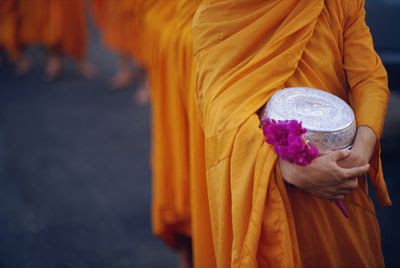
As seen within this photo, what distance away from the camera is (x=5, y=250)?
2.96m

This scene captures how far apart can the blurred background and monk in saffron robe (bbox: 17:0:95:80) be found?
1.91 ft

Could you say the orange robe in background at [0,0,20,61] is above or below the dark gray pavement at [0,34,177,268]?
above

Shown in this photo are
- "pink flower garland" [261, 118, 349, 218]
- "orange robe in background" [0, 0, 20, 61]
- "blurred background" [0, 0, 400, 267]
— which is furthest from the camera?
"orange robe in background" [0, 0, 20, 61]

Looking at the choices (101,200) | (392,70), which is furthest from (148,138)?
(392,70)

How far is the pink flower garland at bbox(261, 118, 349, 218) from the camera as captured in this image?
1.34 meters

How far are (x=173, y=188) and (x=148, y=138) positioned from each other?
199cm

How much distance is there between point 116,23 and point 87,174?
7.16 ft

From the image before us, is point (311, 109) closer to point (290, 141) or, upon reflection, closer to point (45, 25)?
point (290, 141)

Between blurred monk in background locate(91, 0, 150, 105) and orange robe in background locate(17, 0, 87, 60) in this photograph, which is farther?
orange robe in background locate(17, 0, 87, 60)

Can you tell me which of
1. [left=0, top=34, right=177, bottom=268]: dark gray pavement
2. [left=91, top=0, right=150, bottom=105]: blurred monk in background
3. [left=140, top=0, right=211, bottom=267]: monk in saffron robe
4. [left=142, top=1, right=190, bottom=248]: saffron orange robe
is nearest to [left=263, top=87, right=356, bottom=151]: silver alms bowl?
[left=140, top=0, right=211, bottom=267]: monk in saffron robe

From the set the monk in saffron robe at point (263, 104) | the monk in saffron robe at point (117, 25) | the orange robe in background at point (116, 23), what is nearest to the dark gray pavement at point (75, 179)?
the monk in saffron robe at point (117, 25)

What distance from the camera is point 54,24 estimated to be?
228 inches

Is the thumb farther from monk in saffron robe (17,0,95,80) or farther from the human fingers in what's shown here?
monk in saffron robe (17,0,95,80)

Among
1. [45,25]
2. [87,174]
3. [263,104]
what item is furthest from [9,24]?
[263,104]
